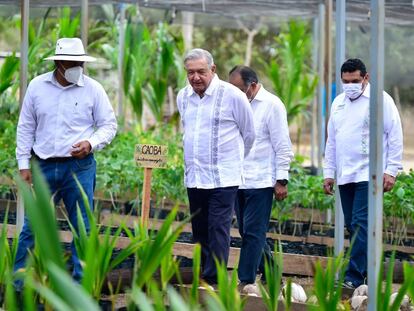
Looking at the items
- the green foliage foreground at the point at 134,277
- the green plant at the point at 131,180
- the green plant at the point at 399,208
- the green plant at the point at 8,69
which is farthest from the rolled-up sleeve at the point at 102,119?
the green plant at the point at 8,69

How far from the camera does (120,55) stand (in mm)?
16531

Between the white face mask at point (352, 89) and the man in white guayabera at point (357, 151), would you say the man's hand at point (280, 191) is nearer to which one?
the man in white guayabera at point (357, 151)

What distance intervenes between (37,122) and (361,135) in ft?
6.29

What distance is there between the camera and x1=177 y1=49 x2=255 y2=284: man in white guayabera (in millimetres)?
6945

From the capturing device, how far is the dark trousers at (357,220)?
7.27m

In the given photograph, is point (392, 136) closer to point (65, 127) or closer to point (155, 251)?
point (65, 127)

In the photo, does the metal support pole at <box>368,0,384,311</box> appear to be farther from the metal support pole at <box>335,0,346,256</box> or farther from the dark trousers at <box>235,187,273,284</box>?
the metal support pole at <box>335,0,346,256</box>

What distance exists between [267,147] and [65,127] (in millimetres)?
1293

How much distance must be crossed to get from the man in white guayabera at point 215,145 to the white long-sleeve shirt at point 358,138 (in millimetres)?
700

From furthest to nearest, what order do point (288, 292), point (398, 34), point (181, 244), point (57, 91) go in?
point (398, 34)
point (181, 244)
point (57, 91)
point (288, 292)

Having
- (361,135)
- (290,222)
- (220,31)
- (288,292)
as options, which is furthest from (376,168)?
(220,31)

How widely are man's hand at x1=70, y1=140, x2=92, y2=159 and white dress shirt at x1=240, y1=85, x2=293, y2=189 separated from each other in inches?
41.9

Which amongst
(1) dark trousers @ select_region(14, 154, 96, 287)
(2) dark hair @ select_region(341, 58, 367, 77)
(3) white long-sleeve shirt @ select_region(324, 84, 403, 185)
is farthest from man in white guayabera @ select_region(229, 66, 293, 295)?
(1) dark trousers @ select_region(14, 154, 96, 287)

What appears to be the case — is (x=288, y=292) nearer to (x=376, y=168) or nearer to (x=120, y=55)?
(x=376, y=168)
